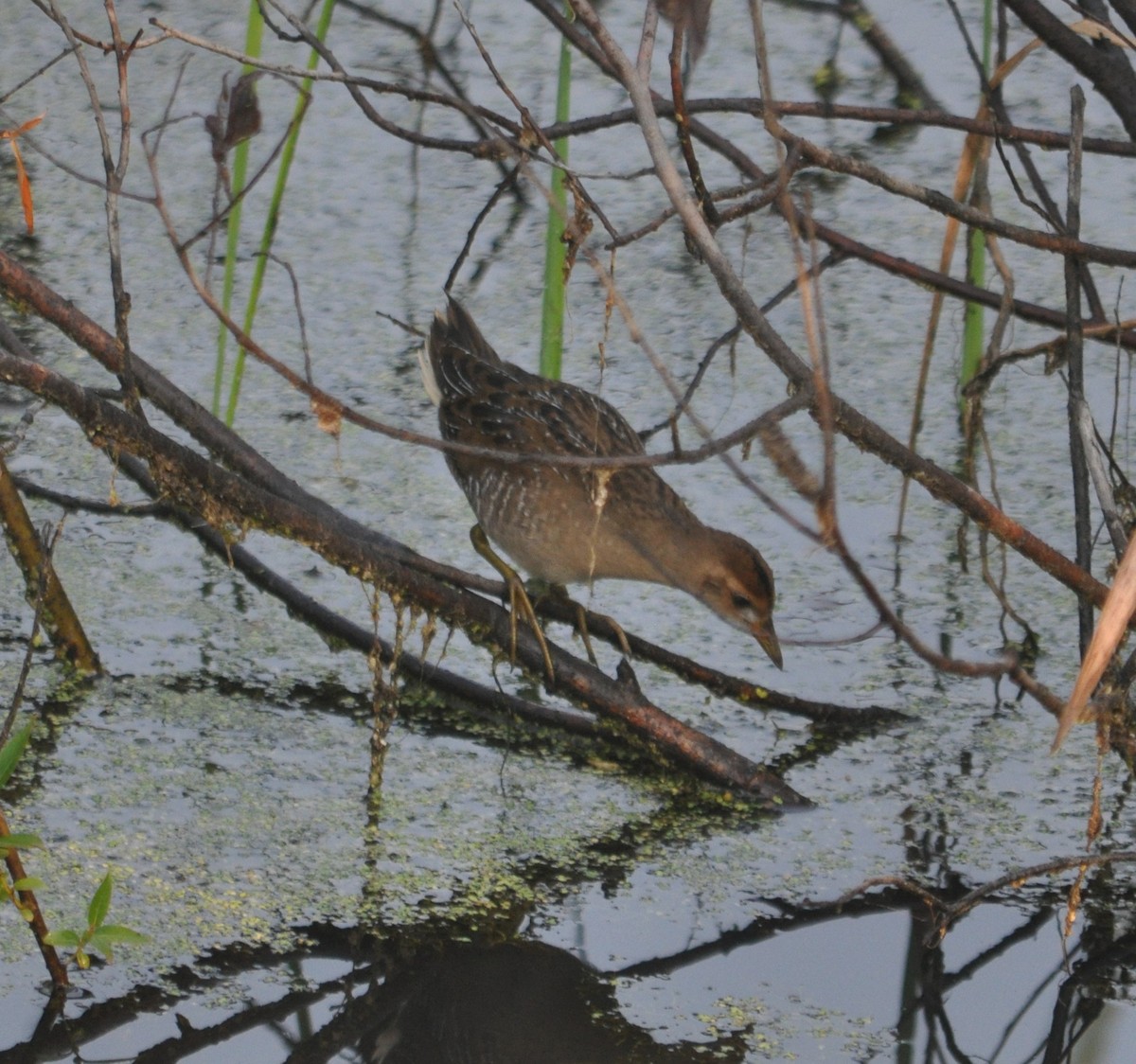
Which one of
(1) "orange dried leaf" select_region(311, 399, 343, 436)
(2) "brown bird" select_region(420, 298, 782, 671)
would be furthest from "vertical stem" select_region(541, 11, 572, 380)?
(1) "orange dried leaf" select_region(311, 399, 343, 436)

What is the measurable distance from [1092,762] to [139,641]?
1865mm

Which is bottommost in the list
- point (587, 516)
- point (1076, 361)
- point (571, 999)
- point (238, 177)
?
point (571, 999)

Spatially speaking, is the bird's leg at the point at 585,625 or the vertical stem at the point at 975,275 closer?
the bird's leg at the point at 585,625

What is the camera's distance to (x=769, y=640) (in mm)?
3090

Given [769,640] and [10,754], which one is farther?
[769,640]

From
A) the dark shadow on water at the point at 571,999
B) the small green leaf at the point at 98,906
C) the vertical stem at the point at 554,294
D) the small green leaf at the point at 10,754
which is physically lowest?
the dark shadow on water at the point at 571,999

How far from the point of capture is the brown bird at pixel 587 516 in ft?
10.1

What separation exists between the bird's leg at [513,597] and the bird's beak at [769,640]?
0.40 m

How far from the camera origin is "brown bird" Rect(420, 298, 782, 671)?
3.06 metres

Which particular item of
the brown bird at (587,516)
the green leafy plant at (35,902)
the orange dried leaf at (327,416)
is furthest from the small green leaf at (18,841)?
the brown bird at (587,516)

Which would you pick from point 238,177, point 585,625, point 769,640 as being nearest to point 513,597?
point 585,625

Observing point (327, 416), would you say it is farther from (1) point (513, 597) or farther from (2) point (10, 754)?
(1) point (513, 597)

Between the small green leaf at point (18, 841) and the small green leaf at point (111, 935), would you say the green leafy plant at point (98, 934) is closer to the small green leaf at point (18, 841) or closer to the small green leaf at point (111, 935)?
the small green leaf at point (111, 935)

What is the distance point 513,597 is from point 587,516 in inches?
8.3
